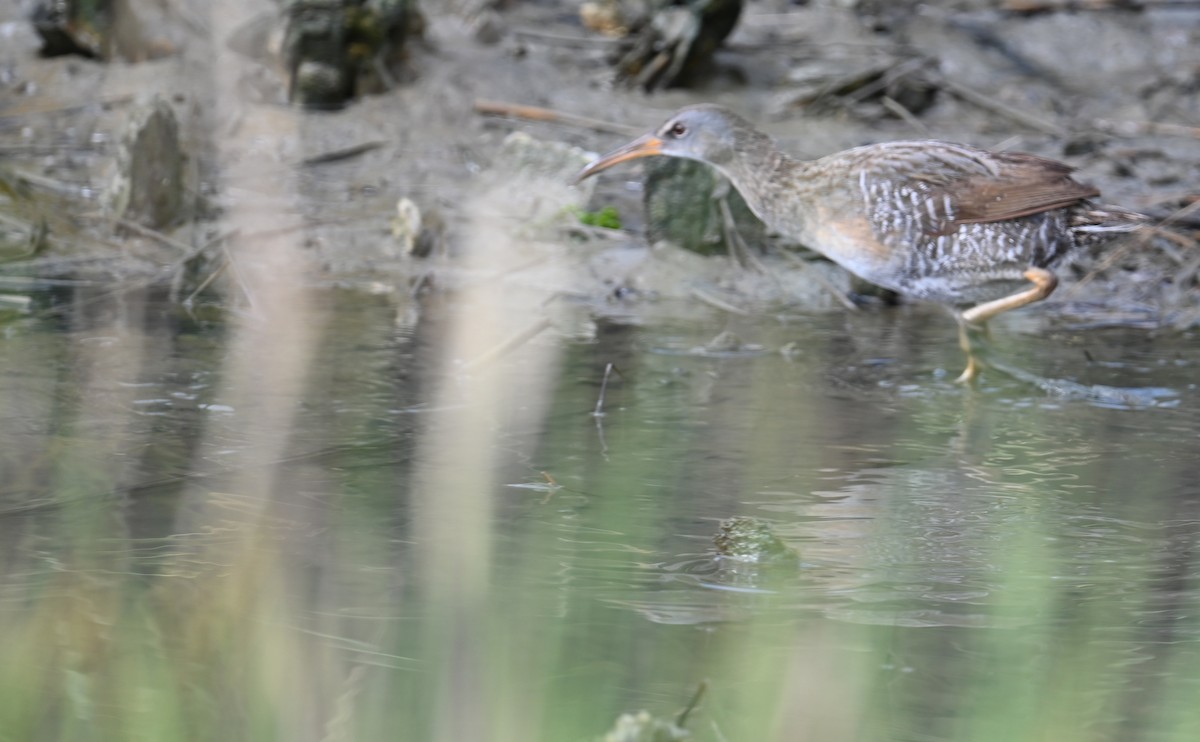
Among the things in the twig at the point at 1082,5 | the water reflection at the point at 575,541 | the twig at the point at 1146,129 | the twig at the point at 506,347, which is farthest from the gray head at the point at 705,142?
the twig at the point at 1082,5

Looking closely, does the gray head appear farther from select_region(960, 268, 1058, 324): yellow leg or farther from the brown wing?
select_region(960, 268, 1058, 324): yellow leg

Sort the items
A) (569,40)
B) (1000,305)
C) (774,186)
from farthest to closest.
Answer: (569,40) < (774,186) < (1000,305)

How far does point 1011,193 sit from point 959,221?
0.18 metres

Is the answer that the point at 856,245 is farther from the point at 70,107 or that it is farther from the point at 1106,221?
the point at 70,107

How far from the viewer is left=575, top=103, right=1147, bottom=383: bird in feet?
16.5

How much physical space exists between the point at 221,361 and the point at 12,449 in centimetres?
103

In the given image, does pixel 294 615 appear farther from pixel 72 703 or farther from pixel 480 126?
pixel 480 126

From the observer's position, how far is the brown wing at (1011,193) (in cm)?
500

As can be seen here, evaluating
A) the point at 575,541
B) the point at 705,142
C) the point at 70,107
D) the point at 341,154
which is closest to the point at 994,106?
the point at 705,142

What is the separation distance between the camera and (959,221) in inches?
198

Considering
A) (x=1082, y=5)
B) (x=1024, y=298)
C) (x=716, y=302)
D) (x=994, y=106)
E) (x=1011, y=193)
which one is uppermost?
(x=1082, y=5)

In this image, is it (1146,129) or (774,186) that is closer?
(774,186)

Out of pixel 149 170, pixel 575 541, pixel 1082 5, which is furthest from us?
pixel 1082 5

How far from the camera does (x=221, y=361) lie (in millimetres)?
4625
